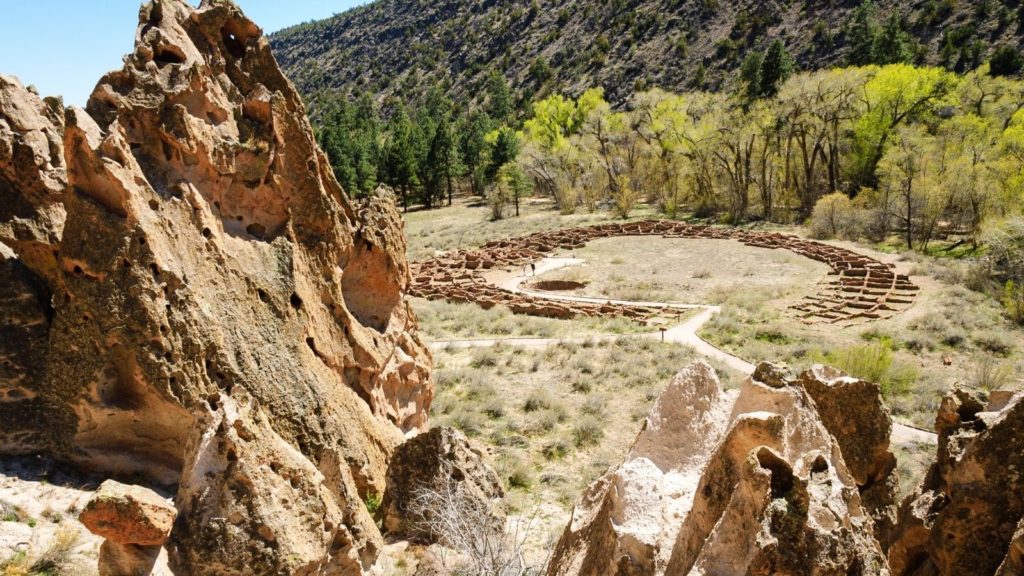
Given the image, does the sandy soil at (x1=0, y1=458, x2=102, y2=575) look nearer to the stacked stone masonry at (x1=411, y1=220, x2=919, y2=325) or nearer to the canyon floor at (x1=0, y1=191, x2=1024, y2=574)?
the canyon floor at (x1=0, y1=191, x2=1024, y2=574)

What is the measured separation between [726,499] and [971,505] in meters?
2.07

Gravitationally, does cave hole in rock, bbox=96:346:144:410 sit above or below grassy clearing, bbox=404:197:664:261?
above

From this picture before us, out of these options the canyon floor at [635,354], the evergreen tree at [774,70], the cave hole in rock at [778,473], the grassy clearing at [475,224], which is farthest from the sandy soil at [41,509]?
the evergreen tree at [774,70]

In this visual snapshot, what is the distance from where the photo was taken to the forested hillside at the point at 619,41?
58281mm

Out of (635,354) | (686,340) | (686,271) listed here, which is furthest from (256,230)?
(686,271)

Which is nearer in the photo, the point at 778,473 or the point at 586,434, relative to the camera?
the point at 778,473

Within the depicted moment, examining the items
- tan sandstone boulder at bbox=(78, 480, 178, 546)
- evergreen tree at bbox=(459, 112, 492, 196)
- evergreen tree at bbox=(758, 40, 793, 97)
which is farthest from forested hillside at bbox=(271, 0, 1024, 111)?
tan sandstone boulder at bbox=(78, 480, 178, 546)

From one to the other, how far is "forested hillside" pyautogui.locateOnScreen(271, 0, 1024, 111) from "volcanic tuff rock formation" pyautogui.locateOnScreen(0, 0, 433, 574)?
213 ft

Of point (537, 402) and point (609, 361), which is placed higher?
point (537, 402)

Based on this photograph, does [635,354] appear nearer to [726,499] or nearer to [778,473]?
[726,499]

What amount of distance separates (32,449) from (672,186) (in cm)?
4765

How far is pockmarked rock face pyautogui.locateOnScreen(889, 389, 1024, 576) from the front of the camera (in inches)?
145

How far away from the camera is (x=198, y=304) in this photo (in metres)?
5.36

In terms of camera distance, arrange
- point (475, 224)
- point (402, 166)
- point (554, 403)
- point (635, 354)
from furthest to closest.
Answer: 1. point (402, 166)
2. point (475, 224)
3. point (635, 354)
4. point (554, 403)
